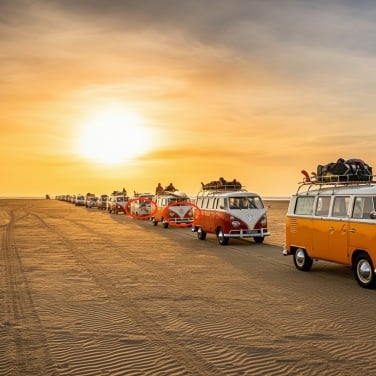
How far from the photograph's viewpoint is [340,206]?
13.3 metres

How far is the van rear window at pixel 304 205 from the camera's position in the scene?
48.2ft

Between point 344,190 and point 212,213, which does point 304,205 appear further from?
point 212,213

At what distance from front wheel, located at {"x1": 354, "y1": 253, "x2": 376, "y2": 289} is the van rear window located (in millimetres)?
2433

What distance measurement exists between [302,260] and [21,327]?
335 inches

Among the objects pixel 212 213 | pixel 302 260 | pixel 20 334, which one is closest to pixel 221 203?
pixel 212 213

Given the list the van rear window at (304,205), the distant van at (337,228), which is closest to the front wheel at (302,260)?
the distant van at (337,228)

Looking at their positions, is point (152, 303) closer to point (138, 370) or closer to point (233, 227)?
point (138, 370)

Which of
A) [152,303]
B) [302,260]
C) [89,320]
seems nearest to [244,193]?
[302,260]

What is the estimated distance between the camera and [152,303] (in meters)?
10.9

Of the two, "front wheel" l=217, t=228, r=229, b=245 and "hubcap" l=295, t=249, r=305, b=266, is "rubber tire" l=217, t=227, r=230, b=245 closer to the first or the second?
"front wheel" l=217, t=228, r=229, b=245

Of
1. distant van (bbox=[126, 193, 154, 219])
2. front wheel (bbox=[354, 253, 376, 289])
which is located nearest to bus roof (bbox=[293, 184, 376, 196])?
front wheel (bbox=[354, 253, 376, 289])

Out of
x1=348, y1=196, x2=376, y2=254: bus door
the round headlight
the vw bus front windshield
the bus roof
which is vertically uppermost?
the bus roof

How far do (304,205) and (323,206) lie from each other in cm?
99

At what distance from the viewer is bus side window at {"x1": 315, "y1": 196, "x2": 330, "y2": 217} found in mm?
13900
